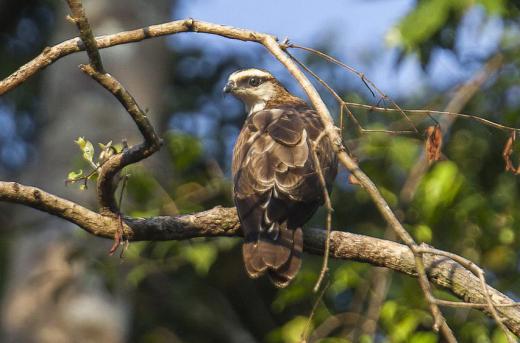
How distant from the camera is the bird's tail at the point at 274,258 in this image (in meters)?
4.94

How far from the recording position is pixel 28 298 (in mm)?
8953

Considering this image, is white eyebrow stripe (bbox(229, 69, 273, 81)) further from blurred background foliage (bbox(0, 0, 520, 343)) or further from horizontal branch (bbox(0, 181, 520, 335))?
horizontal branch (bbox(0, 181, 520, 335))

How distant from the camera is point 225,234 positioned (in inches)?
196

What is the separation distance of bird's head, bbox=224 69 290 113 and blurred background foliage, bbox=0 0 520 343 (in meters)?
0.46

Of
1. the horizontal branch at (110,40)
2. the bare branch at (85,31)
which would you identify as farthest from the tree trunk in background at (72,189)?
the bare branch at (85,31)

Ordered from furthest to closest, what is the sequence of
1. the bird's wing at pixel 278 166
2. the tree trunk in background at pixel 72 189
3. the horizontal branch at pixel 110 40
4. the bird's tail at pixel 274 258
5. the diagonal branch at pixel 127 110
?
1. the tree trunk in background at pixel 72 189
2. the bird's wing at pixel 278 166
3. the bird's tail at pixel 274 258
4. the horizontal branch at pixel 110 40
5. the diagonal branch at pixel 127 110

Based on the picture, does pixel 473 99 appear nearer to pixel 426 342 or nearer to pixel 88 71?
pixel 426 342

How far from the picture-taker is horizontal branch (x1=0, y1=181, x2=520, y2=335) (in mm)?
4305

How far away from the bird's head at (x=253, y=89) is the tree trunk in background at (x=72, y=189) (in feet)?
5.74

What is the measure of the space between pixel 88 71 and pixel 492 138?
5.22 meters

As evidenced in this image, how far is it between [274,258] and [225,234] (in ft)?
0.89

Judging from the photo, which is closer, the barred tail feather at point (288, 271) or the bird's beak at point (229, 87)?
the barred tail feather at point (288, 271)

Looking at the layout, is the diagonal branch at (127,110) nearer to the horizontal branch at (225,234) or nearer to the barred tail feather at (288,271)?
the horizontal branch at (225,234)

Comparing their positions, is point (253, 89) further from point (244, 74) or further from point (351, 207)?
point (351, 207)
